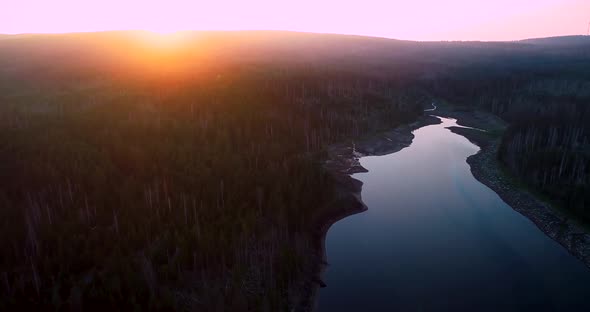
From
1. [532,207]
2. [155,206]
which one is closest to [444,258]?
[532,207]

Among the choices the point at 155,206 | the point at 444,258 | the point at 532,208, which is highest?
the point at 155,206

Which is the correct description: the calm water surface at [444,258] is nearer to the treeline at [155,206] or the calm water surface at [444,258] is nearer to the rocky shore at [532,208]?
the rocky shore at [532,208]

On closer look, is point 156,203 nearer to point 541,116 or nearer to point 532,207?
point 532,207

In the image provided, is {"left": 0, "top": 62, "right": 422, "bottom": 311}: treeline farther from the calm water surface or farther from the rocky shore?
the rocky shore

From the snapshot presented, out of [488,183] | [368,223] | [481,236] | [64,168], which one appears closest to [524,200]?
[488,183]

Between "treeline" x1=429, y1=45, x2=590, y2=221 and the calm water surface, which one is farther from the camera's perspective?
"treeline" x1=429, y1=45, x2=590, y2=221

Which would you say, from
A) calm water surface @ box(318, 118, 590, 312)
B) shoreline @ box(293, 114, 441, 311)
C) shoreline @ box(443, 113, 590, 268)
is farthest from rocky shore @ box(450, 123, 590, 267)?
shoreline @ box(293, 114, 441, 311)
